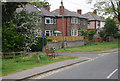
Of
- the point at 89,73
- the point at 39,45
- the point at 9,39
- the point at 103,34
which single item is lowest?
the point at 89,73

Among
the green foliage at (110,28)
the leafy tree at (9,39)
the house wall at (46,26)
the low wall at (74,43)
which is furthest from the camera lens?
the green foliage at (110,28)

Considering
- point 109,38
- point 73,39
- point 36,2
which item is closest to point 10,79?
point 36,2

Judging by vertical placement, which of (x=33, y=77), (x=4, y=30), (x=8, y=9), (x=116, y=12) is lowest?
(x=33, y=77)

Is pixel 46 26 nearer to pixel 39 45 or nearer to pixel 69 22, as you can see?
pixel 69 22

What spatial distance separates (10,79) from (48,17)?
32590mm

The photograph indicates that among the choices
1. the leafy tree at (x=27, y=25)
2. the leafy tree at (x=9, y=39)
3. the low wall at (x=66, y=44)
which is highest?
the leafy tree at (x=27, y=25)

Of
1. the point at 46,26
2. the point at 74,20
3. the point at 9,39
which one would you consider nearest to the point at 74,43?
the point at 46,26

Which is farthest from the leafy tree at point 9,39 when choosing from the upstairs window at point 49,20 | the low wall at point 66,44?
the upstairs window at point 49,20

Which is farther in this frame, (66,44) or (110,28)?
(110,28)

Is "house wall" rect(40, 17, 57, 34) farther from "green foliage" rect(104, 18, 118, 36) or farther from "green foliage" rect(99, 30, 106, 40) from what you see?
"green foliage" rect(104, 18, 118, 36)

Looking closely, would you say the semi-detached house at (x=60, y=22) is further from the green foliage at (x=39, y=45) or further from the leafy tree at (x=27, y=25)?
the leafy tree at (x=27, y=25)

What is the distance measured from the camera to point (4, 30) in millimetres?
19344

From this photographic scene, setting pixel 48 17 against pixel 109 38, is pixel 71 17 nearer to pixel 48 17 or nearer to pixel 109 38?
pixel 48 17

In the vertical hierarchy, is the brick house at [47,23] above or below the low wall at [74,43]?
above
